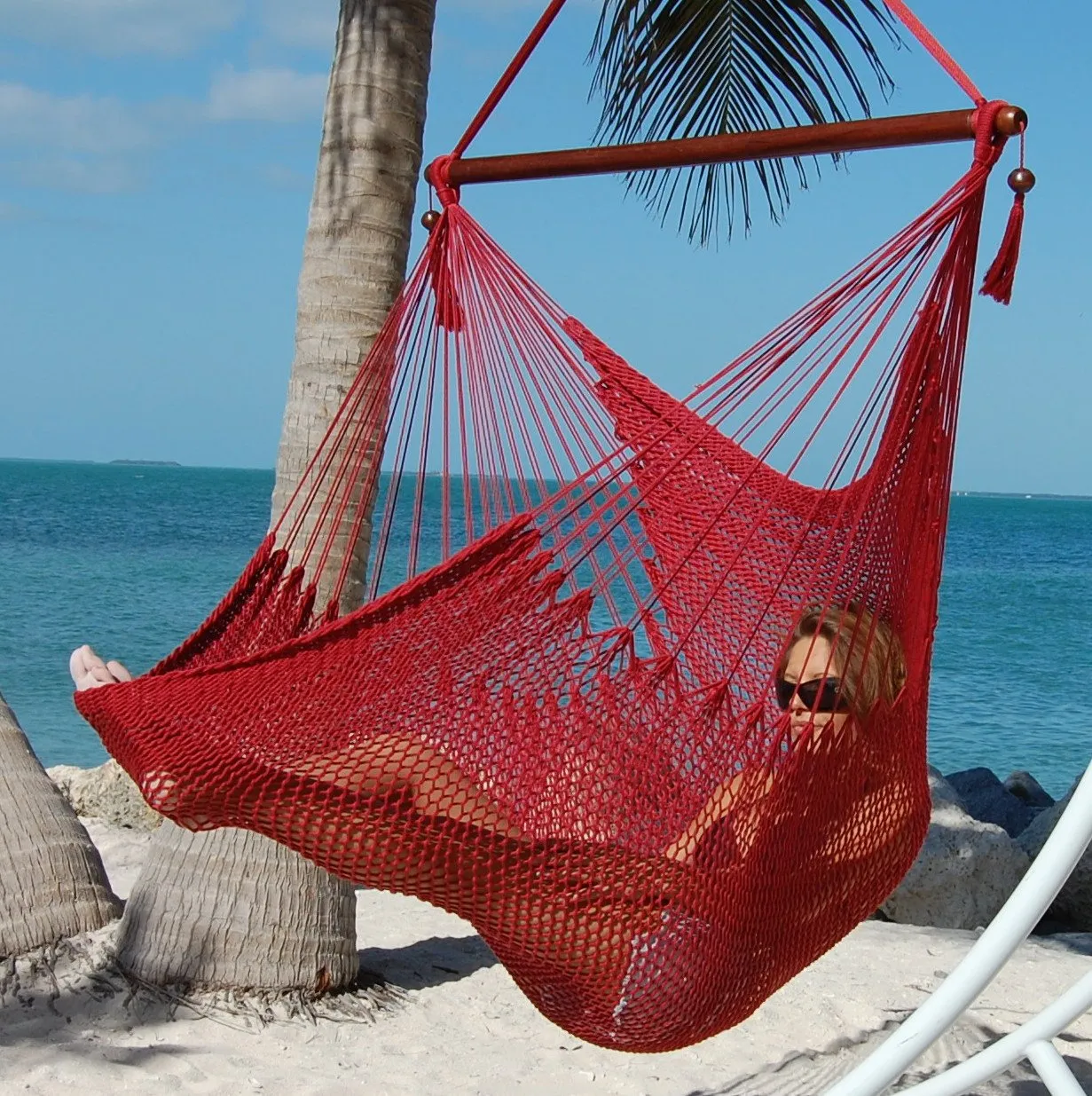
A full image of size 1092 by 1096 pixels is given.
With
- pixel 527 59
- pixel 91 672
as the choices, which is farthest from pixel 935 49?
pixel 91 672

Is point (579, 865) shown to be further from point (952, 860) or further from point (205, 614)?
point (205, 614)

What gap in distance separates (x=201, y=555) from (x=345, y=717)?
21050 millimetres

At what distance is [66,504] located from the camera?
34.3 m

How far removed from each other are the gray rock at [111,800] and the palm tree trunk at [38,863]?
158 centimetres

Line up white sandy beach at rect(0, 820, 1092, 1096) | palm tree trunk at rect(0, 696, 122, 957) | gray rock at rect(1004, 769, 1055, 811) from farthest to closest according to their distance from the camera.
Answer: gray rock at rect(1004, 769, 1055, 811), palm tree trunk at rect(0, 696, 122, 957), white sandy beach at rect(0, 820, 1092, 1096)

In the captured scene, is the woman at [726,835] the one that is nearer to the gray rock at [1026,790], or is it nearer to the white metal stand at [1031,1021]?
the white metal stand at [1031,1021]

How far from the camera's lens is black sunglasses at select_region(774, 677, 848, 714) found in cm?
162

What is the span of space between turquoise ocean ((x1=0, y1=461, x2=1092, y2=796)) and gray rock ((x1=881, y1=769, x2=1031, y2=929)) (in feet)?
16.5

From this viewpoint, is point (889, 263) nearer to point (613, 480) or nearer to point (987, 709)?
point (613, 480)

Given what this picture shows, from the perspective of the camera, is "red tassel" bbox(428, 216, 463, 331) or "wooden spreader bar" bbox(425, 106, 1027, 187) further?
"red tassel" bbox(428, 216, 463, 331)

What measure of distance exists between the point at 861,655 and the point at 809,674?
0.10m

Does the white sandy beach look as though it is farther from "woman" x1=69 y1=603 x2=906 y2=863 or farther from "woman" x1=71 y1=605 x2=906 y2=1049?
"woman" x1=69 y1=603 x2=906 y2=863

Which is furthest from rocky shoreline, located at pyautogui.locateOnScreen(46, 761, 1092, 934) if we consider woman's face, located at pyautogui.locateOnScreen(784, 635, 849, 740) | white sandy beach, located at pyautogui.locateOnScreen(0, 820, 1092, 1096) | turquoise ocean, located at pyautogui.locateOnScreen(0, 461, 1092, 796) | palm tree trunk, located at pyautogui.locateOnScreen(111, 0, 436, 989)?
turquoise ocean, located at pyautogui.locateOnScreen(0, 461, 1092, 796)

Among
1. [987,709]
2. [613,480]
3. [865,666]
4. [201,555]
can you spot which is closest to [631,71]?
[613,480]
